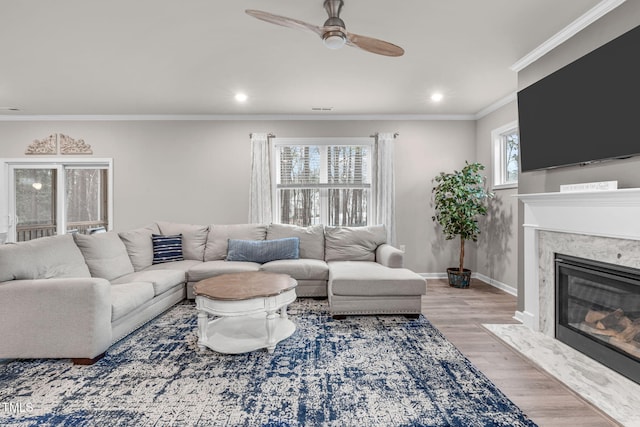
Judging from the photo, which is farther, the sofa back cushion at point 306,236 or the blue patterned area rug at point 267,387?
the sofa back cushion at point 306,236

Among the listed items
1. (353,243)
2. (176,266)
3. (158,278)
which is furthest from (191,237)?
(353,243)

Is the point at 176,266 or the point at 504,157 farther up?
the point at 504,157

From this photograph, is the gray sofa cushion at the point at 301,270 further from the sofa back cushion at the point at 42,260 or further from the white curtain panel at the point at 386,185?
the sofa back cushion at the point at 42,260

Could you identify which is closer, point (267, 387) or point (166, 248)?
point (267, 387)

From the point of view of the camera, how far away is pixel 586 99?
2.28m

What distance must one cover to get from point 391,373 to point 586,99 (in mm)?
2391

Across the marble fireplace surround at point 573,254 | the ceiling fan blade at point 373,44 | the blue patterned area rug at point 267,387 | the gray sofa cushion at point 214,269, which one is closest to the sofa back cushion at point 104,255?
the gray sofa cushion at point 214,269

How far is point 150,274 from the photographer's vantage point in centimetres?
339


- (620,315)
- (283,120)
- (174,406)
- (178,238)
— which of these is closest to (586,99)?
(620,315)

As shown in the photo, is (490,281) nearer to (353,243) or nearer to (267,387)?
(353,243)

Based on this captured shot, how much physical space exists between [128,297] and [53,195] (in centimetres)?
360

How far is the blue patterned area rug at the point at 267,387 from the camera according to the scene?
1.72m

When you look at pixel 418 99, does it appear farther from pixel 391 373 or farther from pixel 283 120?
pixel 391 373

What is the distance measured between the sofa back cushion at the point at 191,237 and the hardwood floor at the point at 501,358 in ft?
9.76
